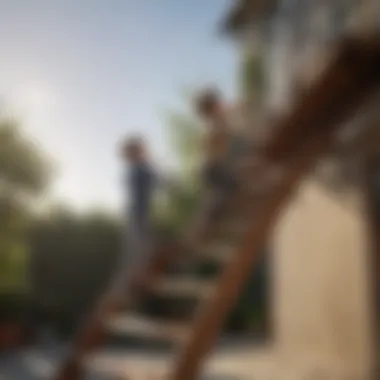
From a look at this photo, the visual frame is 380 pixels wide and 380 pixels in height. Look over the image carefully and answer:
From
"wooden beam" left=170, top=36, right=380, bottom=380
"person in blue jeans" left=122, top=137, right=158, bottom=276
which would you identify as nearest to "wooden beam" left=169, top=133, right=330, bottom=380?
"wooden beam" left=170, top=36, right=380, bottom=380

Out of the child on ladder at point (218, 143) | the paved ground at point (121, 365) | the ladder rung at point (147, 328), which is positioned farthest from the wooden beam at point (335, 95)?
the paved ground at point (121, 365)

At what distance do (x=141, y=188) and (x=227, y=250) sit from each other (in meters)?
0.26

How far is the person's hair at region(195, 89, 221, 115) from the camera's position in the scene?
5.18 ft

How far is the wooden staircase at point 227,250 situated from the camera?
122 centimetres

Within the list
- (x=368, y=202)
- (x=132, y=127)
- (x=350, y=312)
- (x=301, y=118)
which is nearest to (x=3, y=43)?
(x=132, y=127)

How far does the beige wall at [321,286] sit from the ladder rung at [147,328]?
19.2 inches

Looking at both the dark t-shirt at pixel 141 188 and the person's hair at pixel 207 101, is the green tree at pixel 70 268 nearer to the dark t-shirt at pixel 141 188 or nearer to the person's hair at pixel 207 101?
the dark t-shirt at pixel 141 188

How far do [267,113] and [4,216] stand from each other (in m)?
0.72

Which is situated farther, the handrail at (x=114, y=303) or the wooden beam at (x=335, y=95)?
the handrail at (x=114, y=303)

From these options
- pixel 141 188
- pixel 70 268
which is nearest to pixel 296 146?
pixel 141 188

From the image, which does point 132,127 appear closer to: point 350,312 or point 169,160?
point 169,160

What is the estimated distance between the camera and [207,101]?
1.59 m

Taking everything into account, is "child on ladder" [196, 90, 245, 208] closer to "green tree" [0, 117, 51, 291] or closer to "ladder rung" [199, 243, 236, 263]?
"ladder rung" [199, 243, 236, 263]

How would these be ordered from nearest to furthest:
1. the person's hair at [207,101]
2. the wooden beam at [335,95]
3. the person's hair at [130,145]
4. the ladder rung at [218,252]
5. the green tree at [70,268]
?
the wooden beam at [335,95] → the ladder rung at [218,252] → the person's hair at [130,145] → the person's hair at [207,101] → the green tree at [70,268]
